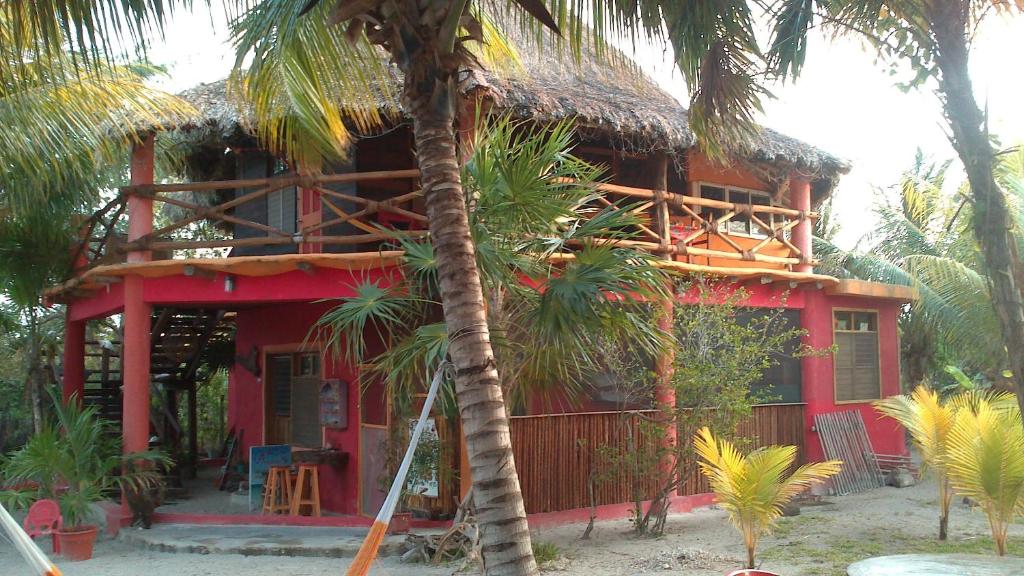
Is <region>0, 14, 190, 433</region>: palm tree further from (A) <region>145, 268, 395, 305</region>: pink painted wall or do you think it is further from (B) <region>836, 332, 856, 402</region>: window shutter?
(B) <region>836, 332, 856, 402</region>: window shutter

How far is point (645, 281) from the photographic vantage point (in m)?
6.88

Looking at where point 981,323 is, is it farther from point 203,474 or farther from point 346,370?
point 203,474

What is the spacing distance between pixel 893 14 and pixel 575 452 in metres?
5.33

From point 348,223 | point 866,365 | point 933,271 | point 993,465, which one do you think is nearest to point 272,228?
point 348,223

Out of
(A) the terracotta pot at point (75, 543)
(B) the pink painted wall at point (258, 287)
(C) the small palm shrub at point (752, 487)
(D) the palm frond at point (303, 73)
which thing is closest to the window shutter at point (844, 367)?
(C) the small palm shrub at point (752, 487)

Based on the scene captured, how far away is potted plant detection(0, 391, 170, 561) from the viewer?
8.59 metres

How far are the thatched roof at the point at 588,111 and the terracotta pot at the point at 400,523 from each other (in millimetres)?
4059

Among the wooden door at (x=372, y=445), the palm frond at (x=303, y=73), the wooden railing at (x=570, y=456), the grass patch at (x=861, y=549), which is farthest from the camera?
the wooden door at (x=372, y=445)

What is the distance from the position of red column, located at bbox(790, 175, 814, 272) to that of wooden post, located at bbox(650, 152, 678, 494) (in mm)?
2230

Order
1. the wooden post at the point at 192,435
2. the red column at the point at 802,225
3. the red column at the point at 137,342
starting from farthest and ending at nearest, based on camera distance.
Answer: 1. the wooden post at the point at 192,435
2. the red column at the point at 802,225
3. the red column at the point at 137,342

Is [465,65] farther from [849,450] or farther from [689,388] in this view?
[849,450]

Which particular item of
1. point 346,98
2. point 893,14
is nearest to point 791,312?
point 893,14

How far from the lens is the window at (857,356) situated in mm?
12477

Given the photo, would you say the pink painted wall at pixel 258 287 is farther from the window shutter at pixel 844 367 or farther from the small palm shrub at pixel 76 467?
the window shutter at pixel 844 367
